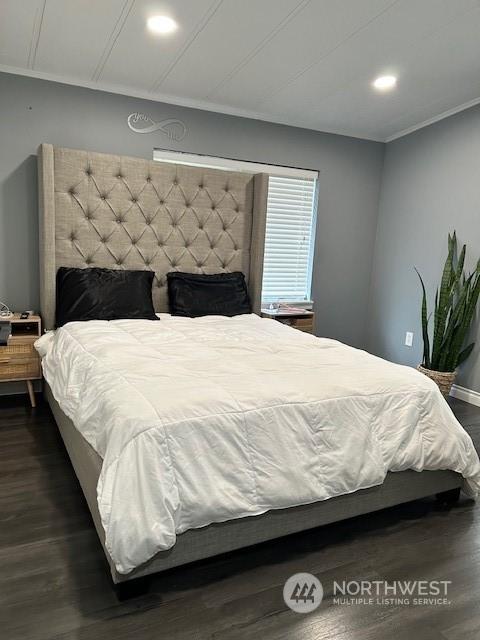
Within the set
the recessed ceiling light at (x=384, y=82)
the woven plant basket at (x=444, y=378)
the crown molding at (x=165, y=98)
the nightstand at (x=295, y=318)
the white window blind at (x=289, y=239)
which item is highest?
the recessed ceiling light at (x=384, y=82)

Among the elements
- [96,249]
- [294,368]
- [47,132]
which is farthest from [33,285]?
[294,368]

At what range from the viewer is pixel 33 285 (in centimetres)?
331

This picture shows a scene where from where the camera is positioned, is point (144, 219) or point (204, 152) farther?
point (204, 152)

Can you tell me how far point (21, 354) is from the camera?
2984 millimetres

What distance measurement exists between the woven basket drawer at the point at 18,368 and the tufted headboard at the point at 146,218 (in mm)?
297

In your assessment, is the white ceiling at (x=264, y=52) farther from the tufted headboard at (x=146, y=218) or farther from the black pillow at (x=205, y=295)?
the black pillow at (x=205, y=295)

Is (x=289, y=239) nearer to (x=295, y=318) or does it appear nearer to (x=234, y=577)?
(x=295, y=318)

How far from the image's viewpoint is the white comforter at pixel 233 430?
54.4 inches

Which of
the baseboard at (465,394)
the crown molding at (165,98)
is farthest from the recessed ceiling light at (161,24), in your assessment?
the baseboard at (465,394)

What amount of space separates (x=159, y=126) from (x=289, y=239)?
5.11 ft

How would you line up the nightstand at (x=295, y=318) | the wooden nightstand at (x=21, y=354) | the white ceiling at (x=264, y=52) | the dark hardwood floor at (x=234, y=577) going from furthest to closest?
the nightstand at (x=295, y=318)
the wooden nightstand at (x=21, y=354)
the white ceiling at (x=264, y=52)
the dark hardwood floor at (x=234, y=577)

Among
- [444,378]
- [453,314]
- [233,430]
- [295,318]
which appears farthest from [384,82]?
[233,430]

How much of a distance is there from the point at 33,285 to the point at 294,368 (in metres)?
2.26

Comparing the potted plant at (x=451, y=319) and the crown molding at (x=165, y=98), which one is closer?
the crown molding at (x=165, y=98)
